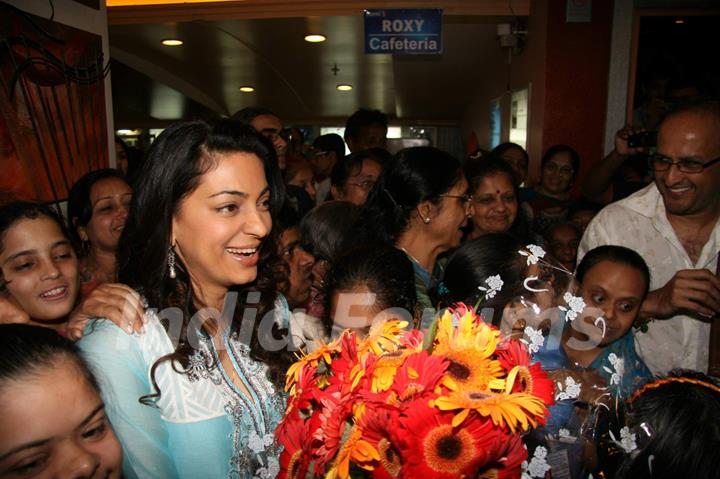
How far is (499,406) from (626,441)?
386mm

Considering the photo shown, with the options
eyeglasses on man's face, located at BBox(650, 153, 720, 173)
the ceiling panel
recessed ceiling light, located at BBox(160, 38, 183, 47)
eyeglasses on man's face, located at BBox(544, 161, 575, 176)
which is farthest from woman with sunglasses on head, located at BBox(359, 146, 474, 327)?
recessed ceiling light, located at BBox(160, 38, 183, 47)

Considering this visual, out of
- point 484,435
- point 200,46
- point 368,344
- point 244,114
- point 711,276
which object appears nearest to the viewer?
point 484,435

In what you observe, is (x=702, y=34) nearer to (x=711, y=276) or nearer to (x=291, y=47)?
(x=711, y=276)

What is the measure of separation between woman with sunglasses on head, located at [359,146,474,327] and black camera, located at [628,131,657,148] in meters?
1.17

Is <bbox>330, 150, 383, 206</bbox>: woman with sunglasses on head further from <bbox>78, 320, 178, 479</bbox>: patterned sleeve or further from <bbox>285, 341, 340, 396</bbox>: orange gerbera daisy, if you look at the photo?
<bbox>285, 341, 340, 396</bbox>: orange gerbera daisy

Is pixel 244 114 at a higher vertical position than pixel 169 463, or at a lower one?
higher

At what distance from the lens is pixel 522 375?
34.4 inches

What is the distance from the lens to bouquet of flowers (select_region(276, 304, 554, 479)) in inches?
30.5

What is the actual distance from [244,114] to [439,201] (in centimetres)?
157

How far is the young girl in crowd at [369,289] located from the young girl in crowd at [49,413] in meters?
0.80

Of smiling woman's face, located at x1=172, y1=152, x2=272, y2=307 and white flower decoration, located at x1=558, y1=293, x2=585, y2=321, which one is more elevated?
smiling woman's face, located at x1=172, y1=152, x2=272, y2=307

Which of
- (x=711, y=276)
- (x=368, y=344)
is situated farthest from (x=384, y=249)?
(x=711, y=276)

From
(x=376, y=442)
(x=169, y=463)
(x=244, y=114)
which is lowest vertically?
(x=169, y=463)

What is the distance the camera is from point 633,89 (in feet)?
17.9
